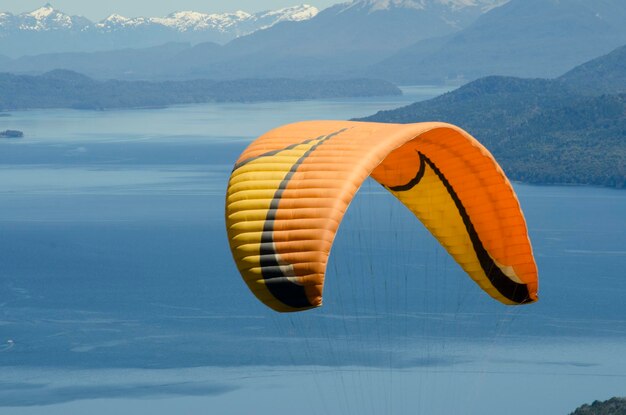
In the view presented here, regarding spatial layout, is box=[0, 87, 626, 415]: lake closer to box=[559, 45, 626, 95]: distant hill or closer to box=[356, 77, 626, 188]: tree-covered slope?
box=[356, 77, 626, 188]: tree-covered slope

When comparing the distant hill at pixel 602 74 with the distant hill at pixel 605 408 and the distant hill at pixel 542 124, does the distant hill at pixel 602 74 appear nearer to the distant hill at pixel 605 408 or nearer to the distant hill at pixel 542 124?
the distant hill at pixel 542 124

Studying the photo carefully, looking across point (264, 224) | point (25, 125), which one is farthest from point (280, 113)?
point (264, 224)

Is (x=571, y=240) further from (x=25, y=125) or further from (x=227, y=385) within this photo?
(x=25, y=125)

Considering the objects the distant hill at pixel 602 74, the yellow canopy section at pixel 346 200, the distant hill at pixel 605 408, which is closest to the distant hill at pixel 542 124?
the distant hill at pixel 602 74

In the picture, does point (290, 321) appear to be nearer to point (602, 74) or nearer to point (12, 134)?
point (12, 134)

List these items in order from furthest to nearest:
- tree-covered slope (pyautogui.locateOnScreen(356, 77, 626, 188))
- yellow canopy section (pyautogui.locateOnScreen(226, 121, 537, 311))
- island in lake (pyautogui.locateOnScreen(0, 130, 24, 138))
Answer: island in lake (pyautogui.locateOnScreen(0, 130, 24, 138)) < tree-covered slope (pyautogui.locateOnScreen(356, 77, 626, 188)) < yellow canopy section (pyautogui.locateOnScreen(226, 121, 537, 311))

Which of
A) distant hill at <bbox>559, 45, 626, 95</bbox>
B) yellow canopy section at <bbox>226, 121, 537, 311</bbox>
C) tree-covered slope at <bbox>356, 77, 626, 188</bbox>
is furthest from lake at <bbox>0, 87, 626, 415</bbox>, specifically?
distant hill at <bbox>559, 45, 626, 95</bbox>
